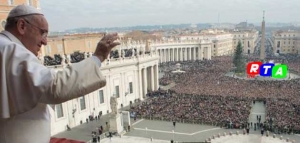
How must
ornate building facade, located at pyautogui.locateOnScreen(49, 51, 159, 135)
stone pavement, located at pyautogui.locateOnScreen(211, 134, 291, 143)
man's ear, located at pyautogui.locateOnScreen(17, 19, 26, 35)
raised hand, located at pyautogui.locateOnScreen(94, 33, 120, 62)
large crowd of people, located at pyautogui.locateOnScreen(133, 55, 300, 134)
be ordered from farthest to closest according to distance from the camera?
ornate building facade, located at pyautogui.locateOnScreen(49, 51, 159, 135) < large crowd of people, located at pyautogui.locateOnScreen(133, 55, 300, 134) < stone pavement, located at pyautogui.locateOnScreen(211, 134, 291, 143) < raised hand, located at pyautogui.locateOnScreen(94, 33, 120, 62) < man's ear, located at pyautogui.locateOnScreen(17, 19, 26, 35)

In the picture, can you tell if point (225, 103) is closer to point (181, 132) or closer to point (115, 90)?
point (181, 132)

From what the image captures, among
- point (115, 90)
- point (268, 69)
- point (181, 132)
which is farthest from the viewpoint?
point (268, 69)

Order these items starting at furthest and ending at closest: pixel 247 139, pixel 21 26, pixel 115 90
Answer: pixel 115 90 < pixel 247 139 < pixel 21 26

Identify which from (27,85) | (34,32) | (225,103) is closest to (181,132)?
(225,103)

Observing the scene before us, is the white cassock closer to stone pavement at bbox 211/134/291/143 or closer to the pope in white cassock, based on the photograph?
the pope in white cassock

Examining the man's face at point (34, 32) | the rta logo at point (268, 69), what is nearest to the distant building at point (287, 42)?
the rta logo at point (268, 69)

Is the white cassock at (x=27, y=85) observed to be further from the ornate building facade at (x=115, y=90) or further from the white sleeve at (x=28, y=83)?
the ornate building facade at (x=115, y=90)

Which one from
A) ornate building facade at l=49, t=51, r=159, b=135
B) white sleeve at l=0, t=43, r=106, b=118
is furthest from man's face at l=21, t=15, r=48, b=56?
ornate building facade at l=49, t=51, r=159, b=135
